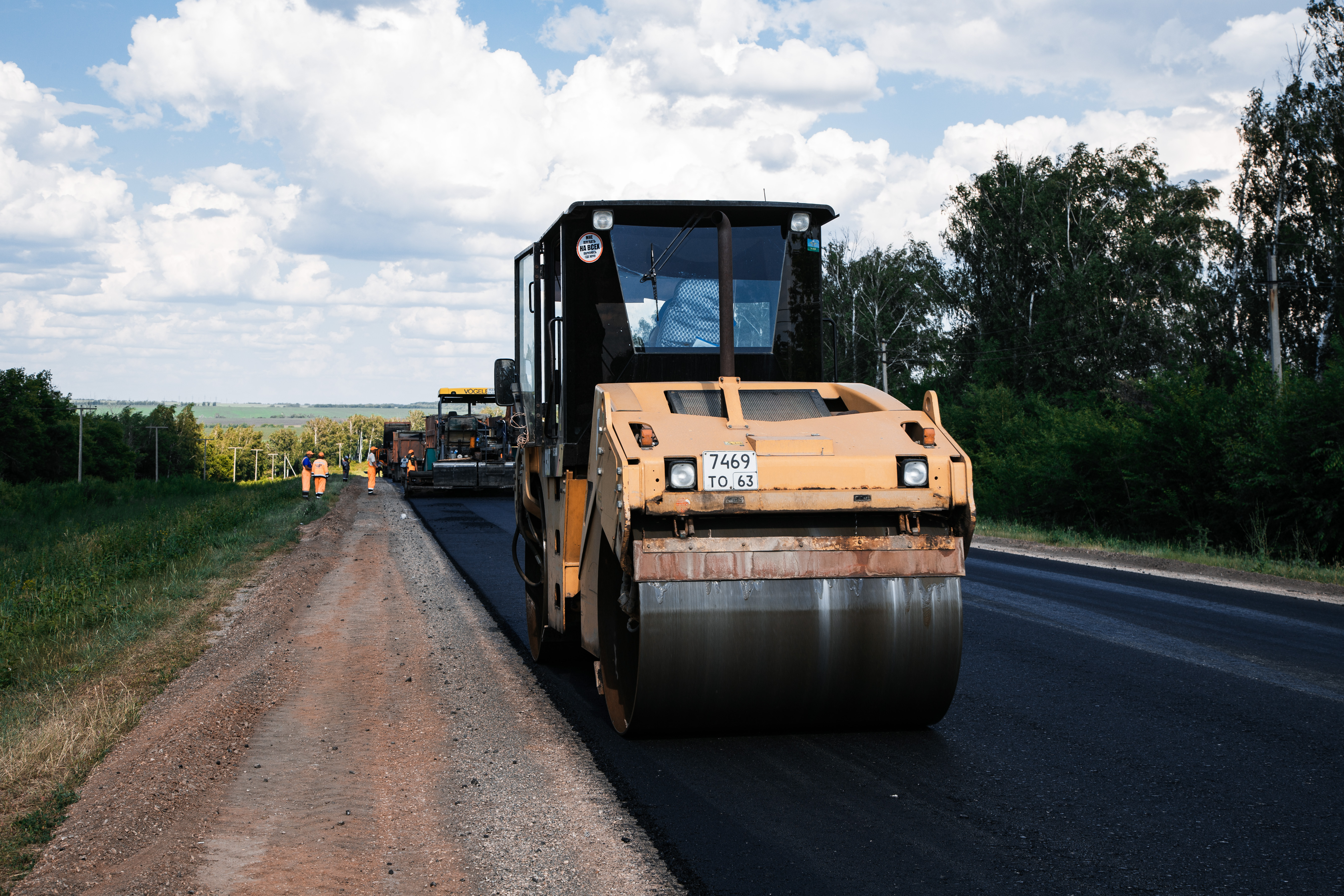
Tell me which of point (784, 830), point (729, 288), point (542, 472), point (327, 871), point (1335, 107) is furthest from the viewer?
point (1335, 107)

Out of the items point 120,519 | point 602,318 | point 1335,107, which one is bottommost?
point 120,519

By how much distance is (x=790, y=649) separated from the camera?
5.03 metres

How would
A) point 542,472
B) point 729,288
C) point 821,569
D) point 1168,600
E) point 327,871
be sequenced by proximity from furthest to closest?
1. point 1168,600
2. point 542,472
3. point 729,288
4. point 821,569
5. point 327,871

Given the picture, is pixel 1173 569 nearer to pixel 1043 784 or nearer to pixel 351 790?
pixel 1043 784

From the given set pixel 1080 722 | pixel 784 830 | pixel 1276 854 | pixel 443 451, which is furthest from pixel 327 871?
pixel 443 451

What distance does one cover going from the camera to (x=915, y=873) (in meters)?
3.79

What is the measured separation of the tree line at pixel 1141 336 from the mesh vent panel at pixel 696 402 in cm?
626

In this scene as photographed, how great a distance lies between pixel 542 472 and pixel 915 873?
13.4ft

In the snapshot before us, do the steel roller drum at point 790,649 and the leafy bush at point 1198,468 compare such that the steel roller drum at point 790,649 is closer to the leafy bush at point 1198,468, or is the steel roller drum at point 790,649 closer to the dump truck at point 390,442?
the leafy bush at point 1198,468

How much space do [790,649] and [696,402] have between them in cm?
146

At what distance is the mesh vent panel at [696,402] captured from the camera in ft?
18.7

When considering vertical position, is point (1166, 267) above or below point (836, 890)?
above

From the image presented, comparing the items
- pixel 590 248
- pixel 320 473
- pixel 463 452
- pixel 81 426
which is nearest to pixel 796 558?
pixel 590 248

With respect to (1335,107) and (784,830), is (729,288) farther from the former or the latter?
(1335,107)
